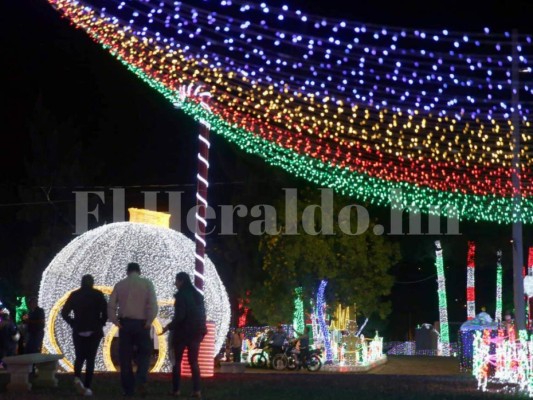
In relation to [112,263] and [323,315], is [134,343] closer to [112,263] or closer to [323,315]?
[112,263]

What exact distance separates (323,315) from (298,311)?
6.43ft

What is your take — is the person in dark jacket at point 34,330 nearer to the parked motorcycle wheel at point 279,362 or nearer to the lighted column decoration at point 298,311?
the parked motorcycle wheel at point 279,362

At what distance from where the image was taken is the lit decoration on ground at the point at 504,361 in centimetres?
1689

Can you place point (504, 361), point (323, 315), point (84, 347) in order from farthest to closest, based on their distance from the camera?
point (323, 315) → point (504, 361) → point (84, 347)

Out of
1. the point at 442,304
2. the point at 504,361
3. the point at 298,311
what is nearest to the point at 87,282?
the point at 504,361

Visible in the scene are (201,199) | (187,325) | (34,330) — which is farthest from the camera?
(201,199)

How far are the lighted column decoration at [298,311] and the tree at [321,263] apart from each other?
18 centimetres

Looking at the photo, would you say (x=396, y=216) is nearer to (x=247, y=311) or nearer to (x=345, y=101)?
(x=247, y=311)

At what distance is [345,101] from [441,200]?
14.2 metres

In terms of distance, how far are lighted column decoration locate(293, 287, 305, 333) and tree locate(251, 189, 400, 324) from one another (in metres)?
0.18

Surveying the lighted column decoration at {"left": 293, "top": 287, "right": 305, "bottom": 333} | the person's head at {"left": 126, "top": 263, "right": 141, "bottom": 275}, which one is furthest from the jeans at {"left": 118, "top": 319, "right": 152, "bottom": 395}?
the lighted column decoration at {"left": 293, "top": 287, "right": 305, "bottom": 333}

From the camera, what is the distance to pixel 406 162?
30.1m

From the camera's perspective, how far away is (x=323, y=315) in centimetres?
3506

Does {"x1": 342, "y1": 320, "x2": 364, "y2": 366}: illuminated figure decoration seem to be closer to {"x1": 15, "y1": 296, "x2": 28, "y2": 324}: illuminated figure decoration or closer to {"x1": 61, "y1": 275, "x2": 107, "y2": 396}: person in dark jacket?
{"x1": 15, "y1": 296, "x2": 28, "y2": 324}: illuminated figure decoration
